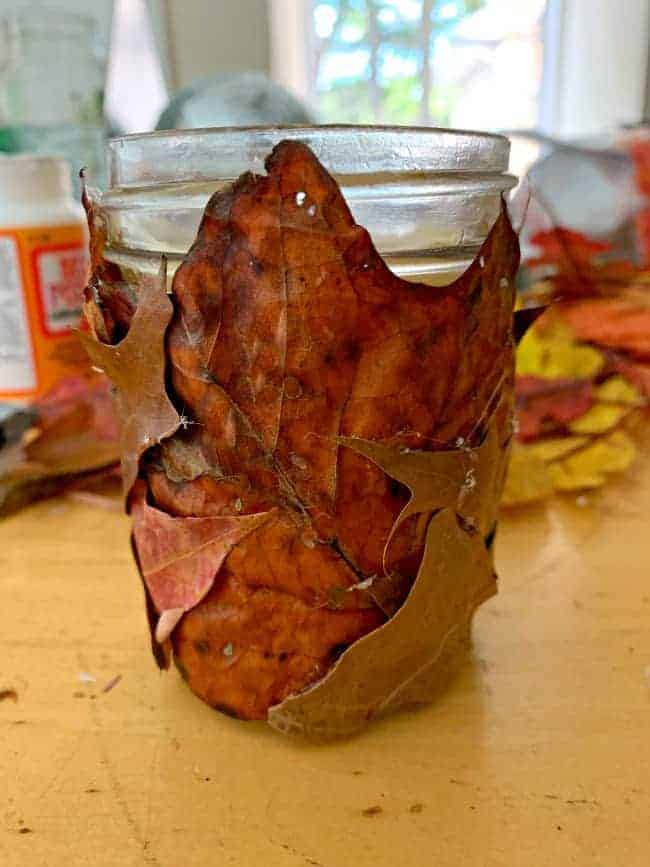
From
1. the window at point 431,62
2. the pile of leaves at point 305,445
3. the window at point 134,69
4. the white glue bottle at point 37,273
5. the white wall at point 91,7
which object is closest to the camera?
the pile of leaves at point 305,445

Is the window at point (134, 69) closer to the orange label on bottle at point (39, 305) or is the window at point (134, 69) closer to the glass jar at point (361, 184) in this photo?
the orange label on bottle at point (39, 305)

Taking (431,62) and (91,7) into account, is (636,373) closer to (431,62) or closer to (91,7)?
(91,7)

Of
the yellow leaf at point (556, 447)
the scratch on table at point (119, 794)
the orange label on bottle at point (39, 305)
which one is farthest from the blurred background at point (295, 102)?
the scratch on table at point (119, 794)

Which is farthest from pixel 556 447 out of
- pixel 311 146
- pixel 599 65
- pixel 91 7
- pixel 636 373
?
pixel 599 65

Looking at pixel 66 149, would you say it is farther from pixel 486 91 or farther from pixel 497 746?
pixel 486 91

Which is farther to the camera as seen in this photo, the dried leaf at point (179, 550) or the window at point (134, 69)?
the window at point (134, 69)

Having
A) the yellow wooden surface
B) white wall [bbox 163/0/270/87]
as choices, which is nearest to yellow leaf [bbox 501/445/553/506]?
the yellow wooden surface

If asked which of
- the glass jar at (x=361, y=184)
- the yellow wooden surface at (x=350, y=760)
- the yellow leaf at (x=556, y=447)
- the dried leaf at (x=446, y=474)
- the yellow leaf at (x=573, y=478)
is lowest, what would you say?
the yellow leaf at (x=573, y=478)

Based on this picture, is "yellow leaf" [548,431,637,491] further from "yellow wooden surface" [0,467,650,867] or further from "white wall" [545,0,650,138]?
"white wall" [545,0,650,138]
